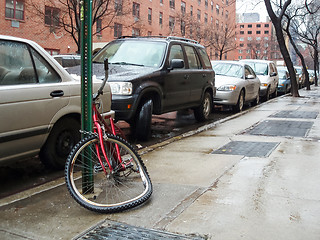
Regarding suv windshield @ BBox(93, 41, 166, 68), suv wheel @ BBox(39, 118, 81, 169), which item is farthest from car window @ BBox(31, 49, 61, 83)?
suv windshield @ BBox(93, 41, 166, 68)

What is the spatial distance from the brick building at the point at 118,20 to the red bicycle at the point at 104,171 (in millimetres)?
19000

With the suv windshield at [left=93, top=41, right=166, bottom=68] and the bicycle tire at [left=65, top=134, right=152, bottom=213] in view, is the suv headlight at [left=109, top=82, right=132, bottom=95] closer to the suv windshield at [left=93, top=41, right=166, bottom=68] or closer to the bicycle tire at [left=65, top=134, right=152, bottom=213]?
the suv windshield at [left=93, top=41, right=166, bottom=68]

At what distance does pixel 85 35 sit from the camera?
3.82 m

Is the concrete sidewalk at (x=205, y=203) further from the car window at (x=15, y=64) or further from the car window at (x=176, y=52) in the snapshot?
the car window at (x=176, y=52)

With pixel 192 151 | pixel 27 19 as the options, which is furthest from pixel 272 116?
pixel 27 19

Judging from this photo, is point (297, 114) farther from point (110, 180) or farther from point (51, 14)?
point (51, 14)

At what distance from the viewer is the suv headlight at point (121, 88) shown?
6.87 meters

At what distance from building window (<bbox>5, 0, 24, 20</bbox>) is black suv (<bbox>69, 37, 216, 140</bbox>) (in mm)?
19902

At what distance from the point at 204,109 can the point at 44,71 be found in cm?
594

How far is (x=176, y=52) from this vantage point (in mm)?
8625

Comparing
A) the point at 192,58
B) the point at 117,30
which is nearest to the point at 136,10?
the point at 117,30

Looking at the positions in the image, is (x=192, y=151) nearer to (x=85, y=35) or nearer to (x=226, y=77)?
(x=85, y=35)

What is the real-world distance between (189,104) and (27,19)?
2164cm

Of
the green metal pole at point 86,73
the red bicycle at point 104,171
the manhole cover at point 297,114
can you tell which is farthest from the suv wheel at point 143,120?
the manhole cover at point 297,114
